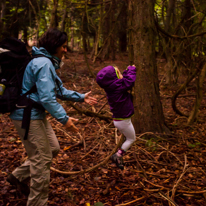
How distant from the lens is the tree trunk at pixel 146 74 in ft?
13.6

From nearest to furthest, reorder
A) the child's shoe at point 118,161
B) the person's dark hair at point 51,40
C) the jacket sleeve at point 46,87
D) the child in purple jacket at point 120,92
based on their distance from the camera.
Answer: the jacket sleeve at point 46,87, the person's dark hair at point 51,40, the child in purple jacket at point 120,92, the child's shoe at point 118,161

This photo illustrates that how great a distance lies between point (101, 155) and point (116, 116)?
4.24 ft

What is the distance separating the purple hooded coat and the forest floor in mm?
811

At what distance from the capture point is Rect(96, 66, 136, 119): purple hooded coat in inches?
115

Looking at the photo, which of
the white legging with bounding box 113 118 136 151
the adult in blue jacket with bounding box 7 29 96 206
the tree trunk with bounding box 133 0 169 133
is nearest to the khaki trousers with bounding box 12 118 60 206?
the adult in blue jacket with bounding box 7 29 96 206

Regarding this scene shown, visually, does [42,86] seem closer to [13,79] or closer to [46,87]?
[46,87]

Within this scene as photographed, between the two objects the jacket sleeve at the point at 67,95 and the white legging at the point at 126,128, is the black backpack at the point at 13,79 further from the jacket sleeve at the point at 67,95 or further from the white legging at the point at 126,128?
the white legging at the point at 126,128

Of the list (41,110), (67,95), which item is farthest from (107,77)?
(41,110)

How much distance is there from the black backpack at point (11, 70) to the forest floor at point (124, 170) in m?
1.46

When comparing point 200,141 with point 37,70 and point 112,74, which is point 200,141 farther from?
point 37,70

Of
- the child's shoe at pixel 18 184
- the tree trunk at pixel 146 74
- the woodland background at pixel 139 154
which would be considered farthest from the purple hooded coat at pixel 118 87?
the child's shoe at pixel 18 184

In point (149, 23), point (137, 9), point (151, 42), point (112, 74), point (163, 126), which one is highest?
point (137, 9)

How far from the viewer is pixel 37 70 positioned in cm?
227

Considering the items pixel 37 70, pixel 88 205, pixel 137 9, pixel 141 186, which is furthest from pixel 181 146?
pixel 37 70
